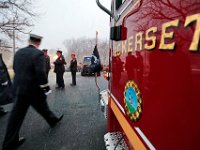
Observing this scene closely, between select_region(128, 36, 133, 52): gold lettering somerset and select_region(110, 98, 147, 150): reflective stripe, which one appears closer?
select_region(110, 98, 147, 150): reflective stripe

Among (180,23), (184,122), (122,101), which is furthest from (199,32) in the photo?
(122,101)

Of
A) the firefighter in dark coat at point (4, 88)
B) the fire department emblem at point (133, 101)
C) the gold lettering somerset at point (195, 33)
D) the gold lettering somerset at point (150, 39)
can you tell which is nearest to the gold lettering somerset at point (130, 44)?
the fire department emblem at point (133, 101)

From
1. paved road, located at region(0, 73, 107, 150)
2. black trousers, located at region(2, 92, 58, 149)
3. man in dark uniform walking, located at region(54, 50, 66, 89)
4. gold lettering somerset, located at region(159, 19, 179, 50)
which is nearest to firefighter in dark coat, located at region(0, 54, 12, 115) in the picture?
paved road, located at region(0, 73, 107, 150)

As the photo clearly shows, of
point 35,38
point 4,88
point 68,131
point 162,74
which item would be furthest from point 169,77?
Answer: point 4,88

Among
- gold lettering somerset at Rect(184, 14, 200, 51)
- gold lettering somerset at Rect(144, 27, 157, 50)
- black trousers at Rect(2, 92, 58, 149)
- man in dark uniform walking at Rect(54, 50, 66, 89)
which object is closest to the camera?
gold lettering somerset at Rect(184, 14, 200, 51)

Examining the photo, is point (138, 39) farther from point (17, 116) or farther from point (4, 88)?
point (4, 88)

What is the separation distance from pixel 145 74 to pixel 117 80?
0.98 meters

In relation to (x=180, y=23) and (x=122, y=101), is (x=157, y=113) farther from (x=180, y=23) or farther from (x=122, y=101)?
(x=122, y=101)

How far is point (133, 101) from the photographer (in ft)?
6.14

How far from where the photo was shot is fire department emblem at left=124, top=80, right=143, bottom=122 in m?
1.75

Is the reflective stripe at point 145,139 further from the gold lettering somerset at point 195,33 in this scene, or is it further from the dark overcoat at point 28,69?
the dark overcoat at point 28,69

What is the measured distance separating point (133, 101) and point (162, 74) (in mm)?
557

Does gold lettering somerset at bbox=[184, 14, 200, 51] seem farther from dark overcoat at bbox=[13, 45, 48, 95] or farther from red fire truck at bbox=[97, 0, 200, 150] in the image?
dark overcoat at bbox=[13, 45, 48, 95]

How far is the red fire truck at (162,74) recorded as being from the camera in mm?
1055
